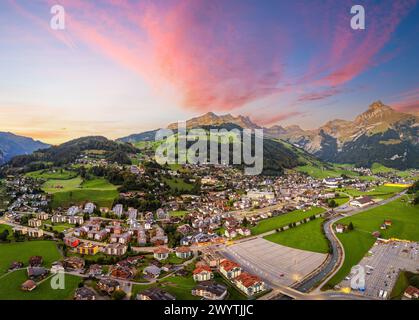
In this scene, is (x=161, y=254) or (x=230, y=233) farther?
(x=230, y=233)

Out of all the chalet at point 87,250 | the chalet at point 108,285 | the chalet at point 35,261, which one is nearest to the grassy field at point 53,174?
the chalet at point 87,250

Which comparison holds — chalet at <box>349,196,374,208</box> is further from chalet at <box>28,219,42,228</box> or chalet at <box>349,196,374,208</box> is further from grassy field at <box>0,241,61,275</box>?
chalet at <box>28,219,42,228</box>

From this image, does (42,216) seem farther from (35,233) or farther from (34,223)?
(35,233)

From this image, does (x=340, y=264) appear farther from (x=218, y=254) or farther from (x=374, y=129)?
(x=374, y=129)

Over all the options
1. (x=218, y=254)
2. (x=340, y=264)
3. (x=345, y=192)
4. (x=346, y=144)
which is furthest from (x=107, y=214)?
(x=346, y=144)

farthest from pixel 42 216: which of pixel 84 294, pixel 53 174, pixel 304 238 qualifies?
pixel 304 238

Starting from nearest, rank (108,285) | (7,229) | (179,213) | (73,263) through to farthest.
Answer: (108,285) → (73,263) → (7,229) → (179,213)

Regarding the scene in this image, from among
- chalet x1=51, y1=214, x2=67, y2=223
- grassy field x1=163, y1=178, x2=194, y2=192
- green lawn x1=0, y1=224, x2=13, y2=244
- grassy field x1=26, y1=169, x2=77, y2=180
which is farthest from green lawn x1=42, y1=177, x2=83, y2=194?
grassy field x1=163, y1=178, x2=194, y2=192
